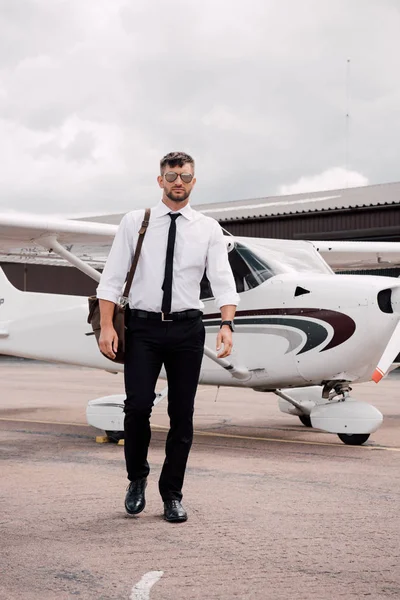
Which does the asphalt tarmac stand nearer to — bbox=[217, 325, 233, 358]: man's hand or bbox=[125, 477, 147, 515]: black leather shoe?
bbox=[125, 477, 147, 515]: black leather shoe

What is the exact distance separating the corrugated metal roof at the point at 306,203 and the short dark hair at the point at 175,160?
19232 mm

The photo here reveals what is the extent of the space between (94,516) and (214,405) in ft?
23.4

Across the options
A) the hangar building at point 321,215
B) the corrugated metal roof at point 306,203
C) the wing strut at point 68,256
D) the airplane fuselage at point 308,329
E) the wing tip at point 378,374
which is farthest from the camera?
the corrugated metal roof at point 306,203

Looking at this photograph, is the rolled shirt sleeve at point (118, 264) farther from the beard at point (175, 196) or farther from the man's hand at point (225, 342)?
the man's hand at point (225, 342)

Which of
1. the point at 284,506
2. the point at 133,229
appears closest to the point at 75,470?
the point at 284,506

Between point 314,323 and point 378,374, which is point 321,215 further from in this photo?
point 378,374

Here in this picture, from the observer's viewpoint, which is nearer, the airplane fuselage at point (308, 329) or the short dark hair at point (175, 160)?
the short dark hair at point (175, 160)

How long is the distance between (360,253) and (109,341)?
23.0 ft

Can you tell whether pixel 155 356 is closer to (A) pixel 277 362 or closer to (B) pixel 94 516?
(B) pixel 94 516

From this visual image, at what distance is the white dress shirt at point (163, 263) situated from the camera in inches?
167

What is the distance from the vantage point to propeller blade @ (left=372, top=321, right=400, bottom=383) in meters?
6.57

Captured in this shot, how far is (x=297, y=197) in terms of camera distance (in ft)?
83.9

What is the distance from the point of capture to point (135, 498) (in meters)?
4.30

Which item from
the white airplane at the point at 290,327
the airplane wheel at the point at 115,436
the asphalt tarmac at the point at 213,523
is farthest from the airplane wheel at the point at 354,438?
the airplane wheel at the point at 115,436
